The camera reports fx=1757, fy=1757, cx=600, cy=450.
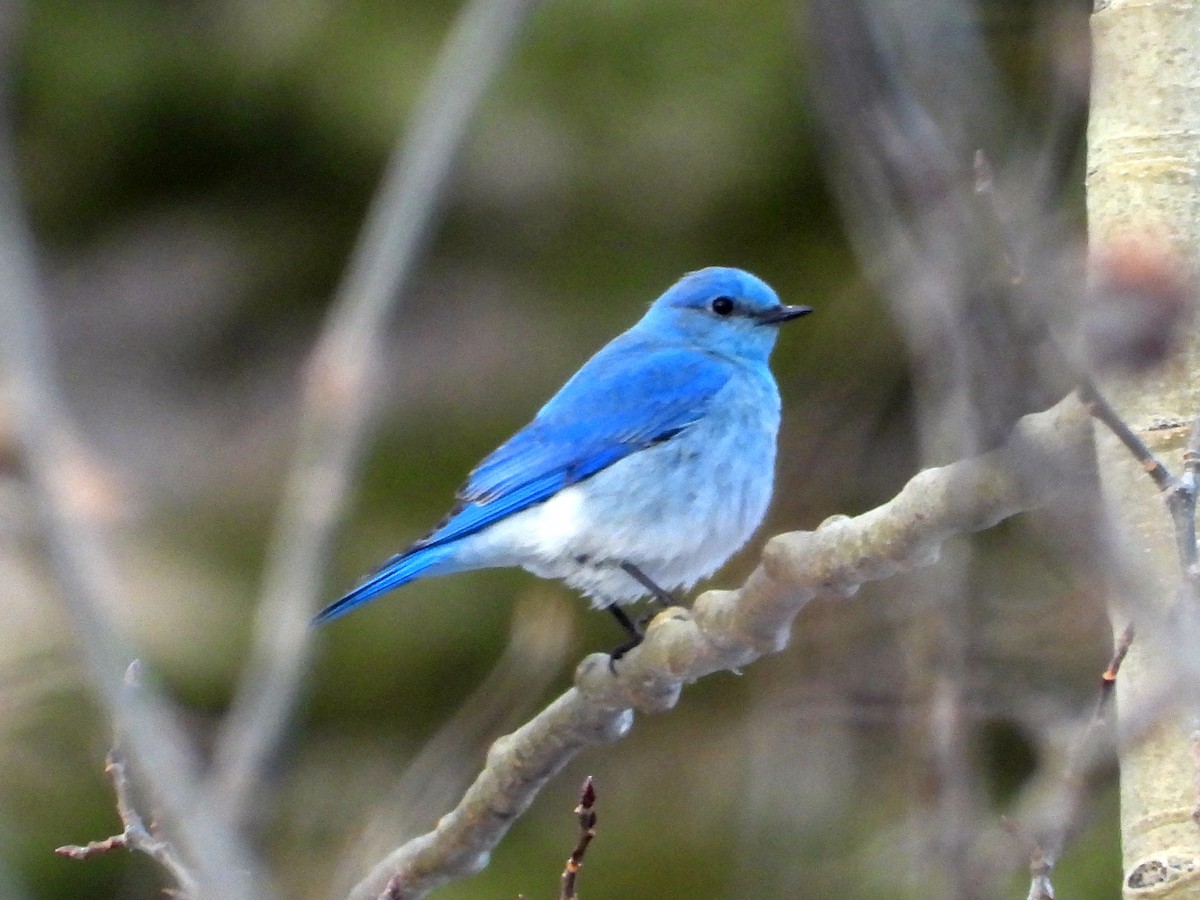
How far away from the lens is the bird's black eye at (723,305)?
4625 mm

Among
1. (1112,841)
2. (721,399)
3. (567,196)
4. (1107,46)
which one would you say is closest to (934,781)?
(1107,46)

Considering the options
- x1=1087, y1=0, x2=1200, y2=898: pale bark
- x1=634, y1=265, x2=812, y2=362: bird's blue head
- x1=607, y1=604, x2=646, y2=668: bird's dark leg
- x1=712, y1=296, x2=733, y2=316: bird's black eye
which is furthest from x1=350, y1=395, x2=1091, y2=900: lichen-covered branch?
x1=712, y1=296, x2=733, y2=316: bird's black eye

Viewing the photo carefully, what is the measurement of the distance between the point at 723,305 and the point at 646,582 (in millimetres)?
976

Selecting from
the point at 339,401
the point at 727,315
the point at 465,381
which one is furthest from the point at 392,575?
the point at 465,381

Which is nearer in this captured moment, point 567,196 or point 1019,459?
point 1019,459

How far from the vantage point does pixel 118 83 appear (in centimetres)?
692

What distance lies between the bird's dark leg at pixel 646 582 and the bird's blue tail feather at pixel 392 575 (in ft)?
1.35

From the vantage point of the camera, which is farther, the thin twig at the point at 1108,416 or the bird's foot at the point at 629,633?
the bird's foot at the point at 629,633

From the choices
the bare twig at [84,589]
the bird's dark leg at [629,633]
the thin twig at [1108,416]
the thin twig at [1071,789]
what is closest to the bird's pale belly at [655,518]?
the bird's dark leg at [629,633]

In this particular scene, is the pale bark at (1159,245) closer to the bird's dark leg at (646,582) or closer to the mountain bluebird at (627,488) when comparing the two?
the mountain bluebird at (627,488)

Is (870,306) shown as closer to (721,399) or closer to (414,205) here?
(721,399)

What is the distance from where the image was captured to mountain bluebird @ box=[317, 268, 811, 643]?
397cm

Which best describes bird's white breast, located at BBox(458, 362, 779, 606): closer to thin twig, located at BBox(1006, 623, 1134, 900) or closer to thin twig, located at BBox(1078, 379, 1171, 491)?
thin twig, located at BBox(1006, 623, 1134, 900)

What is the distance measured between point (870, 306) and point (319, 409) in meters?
3.91
